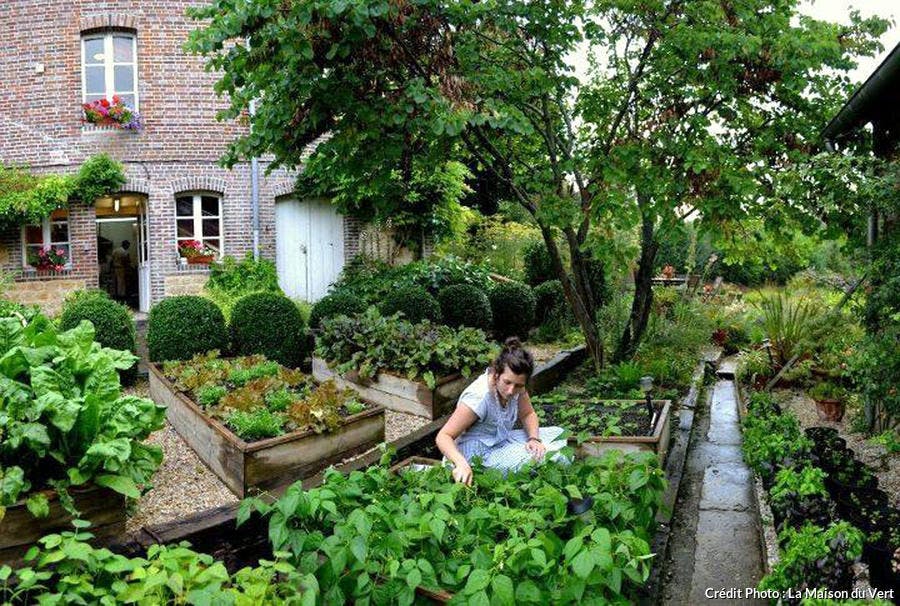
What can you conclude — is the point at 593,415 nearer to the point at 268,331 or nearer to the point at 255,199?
the point at 268,331

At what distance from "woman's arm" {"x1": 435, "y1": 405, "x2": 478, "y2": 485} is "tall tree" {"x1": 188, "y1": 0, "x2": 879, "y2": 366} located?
2.37 metres

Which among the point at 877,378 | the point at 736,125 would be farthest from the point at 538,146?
the point at 877,378

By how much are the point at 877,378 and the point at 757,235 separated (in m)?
2.88

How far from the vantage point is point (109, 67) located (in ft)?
41.7

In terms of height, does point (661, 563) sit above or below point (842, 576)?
below

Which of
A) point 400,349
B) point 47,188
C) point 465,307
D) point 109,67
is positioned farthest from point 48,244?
point 400,349

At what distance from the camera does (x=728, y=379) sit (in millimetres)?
9273

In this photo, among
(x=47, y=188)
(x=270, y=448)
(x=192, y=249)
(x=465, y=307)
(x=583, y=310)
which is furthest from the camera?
(x=192, y=249)

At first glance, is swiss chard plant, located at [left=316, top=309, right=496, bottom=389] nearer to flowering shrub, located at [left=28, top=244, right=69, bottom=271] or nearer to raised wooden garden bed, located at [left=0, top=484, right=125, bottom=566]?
raised wooden garden bed, located at [left=0, top=484, right=125, bottom=566]

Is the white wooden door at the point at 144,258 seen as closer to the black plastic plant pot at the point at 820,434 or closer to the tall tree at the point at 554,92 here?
the tall tree at the point at 554,92

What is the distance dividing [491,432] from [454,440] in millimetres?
258

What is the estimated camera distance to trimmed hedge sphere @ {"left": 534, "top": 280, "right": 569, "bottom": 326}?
11.4m

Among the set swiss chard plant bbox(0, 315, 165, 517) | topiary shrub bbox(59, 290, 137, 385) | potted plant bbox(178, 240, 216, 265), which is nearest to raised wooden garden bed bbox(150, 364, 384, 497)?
swiss chard plant bbox(0, 315, 165, 517)

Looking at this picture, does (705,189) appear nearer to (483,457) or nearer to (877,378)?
(877,378)
